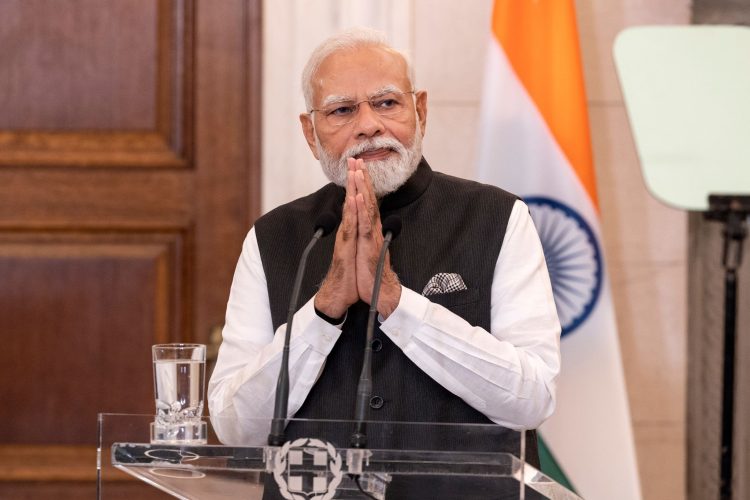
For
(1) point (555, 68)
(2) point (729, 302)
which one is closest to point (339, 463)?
(2) point (729, 302)

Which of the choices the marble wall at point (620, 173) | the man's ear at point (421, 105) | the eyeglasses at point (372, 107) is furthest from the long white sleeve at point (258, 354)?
the marble wall at point (620, 173)

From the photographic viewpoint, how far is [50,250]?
333cm

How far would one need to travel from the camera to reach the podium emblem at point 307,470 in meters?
1.34

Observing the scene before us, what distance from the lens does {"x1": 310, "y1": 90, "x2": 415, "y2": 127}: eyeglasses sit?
2.08m

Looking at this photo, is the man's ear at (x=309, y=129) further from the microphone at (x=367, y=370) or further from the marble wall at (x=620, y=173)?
the marble wall at (x=620, y=173)

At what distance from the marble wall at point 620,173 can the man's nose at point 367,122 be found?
41.9 inches

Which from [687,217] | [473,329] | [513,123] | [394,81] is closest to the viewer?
[473,329]

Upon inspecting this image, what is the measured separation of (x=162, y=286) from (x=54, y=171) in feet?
1.65

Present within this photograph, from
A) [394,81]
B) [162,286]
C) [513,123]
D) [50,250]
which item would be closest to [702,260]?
[513,123]

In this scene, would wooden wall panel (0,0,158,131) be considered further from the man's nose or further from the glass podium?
the glass podium

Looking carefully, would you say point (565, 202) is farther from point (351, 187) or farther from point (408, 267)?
point (351, 187)

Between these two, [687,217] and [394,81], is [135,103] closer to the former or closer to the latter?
[394,81]

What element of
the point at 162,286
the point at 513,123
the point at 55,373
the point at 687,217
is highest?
the point at 513,123

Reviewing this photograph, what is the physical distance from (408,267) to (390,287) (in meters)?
0.33
